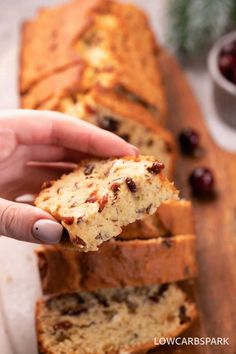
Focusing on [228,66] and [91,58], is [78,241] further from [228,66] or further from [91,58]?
[228,66]

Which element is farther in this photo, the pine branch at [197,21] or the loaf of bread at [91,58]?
the pine branch at [197,21]

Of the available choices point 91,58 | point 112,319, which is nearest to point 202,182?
point 91,58

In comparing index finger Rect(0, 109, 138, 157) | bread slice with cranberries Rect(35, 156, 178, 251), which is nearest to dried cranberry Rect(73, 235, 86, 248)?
bread slice with cranberries Rect(35, 156, 178, 251)

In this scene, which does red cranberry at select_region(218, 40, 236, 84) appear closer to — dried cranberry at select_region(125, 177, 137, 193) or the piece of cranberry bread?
the piece of cranberry bread

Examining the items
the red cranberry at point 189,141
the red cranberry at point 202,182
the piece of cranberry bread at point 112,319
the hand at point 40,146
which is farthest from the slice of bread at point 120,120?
the piece of cranberry bread at point 112,319

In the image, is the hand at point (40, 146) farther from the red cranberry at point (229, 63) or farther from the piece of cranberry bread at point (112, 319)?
the red cranberry at point (229, 63)
